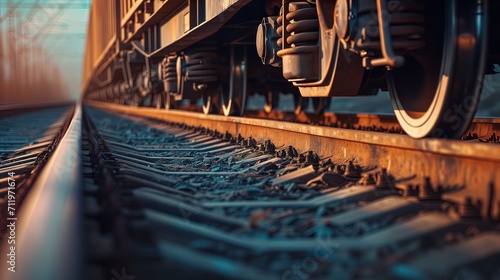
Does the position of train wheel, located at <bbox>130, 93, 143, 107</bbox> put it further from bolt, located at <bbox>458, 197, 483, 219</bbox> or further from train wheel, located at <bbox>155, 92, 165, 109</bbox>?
bolt, located at <bbox>458, 197, 483, 219</bbox>

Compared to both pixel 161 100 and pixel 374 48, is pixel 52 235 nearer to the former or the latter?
pixel 374 48

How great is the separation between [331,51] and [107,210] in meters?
2.40

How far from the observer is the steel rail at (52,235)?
1820 millimetres

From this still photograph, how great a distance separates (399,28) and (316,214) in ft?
4.04

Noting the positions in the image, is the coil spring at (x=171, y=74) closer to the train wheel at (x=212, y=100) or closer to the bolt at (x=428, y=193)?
the train wheel at (x=212, y=100)

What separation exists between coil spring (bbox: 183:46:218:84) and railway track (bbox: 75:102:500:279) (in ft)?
12.7

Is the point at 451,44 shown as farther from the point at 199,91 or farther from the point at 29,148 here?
the point at 199,91

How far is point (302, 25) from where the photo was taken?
15.9 ft

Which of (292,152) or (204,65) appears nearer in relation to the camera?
(292,152)

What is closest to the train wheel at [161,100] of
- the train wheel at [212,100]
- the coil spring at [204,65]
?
the train wheel at [212,100]

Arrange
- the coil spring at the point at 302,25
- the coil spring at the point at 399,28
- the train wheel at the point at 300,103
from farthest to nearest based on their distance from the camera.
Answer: the train wheel at the point at 300,103 → the coil spring at the point at 302,25 → the coil spring at the point at 399,28

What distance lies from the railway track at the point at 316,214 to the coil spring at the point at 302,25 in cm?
67

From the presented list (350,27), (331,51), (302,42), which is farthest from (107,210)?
(302,42)

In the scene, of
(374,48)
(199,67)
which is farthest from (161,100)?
(374,48)
